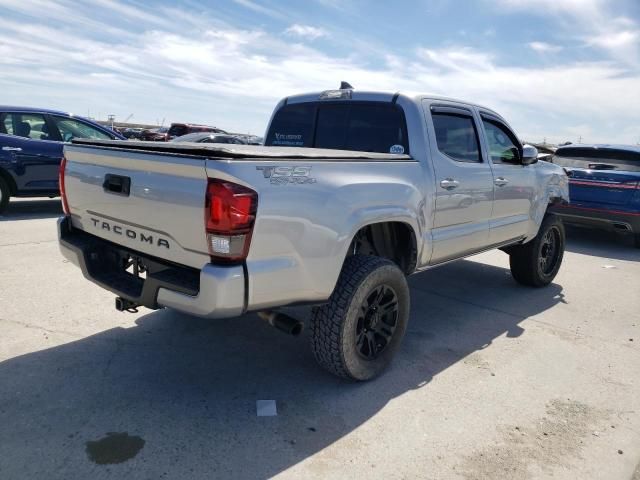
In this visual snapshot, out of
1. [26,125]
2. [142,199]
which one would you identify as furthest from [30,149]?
[142,199]

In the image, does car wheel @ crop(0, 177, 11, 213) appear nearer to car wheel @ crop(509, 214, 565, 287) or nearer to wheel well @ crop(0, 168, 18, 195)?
wheel well @ crop(0, 168, 18, 195)

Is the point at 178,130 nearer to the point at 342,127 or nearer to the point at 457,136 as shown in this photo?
the point at 342,127

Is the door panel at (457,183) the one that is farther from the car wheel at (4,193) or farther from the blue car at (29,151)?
the car wheel at (4,193)

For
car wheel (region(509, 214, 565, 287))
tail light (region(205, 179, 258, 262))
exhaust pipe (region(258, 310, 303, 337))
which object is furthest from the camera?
car wheel (region(509, 214, 565, 287))

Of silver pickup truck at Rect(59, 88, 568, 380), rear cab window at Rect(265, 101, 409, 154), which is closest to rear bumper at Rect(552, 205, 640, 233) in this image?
silver pickup truck at Rect(59, 88, 568, 380)

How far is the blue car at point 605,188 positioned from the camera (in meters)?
7.92

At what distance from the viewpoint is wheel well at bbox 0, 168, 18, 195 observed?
25.3 ft

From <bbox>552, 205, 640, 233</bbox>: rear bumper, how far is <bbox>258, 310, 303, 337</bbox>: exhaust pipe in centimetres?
710

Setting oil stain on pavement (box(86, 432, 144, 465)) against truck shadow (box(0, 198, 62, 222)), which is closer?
oil stain on pavement (box(86, 432, 144, 465))

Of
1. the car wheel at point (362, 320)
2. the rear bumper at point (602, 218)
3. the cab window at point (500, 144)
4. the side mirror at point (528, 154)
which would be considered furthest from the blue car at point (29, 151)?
the rear bumper at point (602, 218)

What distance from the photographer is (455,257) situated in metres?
4.23

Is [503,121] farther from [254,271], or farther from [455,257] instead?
[254,271]

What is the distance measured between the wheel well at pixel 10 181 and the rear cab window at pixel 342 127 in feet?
17.1

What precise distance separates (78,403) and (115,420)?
0.30 m
